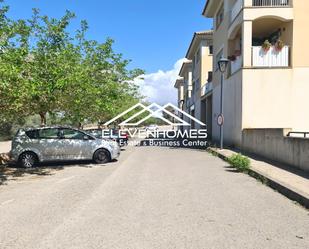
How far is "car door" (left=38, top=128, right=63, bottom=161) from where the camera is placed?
51.9ft

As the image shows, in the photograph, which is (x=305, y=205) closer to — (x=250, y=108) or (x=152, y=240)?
(x=152, y=240)

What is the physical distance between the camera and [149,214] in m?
6.98

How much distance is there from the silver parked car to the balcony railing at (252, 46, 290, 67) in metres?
8.91

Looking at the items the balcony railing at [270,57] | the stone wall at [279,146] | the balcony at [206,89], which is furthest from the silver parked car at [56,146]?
the balcony at [206,89]

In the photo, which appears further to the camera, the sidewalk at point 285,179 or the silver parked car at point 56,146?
the silver parked car at point 56,146

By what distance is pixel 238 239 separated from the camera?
17.8ft

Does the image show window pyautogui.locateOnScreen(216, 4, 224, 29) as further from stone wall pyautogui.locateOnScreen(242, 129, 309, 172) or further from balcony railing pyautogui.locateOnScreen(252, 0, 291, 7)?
stone wall pyautogui.locateOnScreen(242, 129, 309, 172)

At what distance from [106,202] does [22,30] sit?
8.09 m

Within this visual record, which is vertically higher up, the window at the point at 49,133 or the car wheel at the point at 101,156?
the window at the point at 49,133

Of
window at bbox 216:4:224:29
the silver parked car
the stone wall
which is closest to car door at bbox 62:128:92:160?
the silver parked car

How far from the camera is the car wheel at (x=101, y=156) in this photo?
1659 cm

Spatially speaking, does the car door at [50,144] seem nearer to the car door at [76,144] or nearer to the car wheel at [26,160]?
the car door at [76,144]

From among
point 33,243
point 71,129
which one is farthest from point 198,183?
point 71,129

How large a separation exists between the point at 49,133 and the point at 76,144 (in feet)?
3.81
